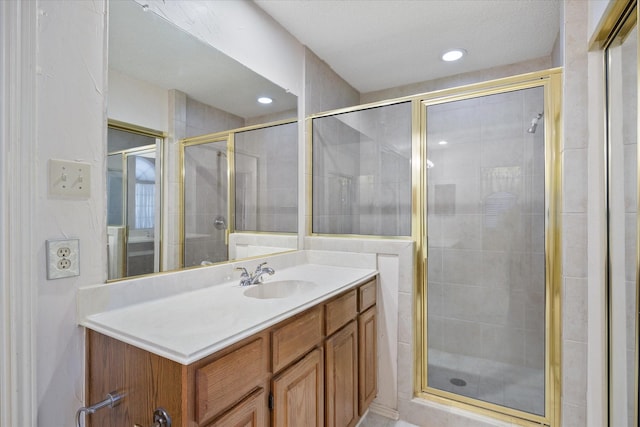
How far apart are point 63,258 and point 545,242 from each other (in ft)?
7.05

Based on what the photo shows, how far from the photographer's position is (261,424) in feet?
3.50

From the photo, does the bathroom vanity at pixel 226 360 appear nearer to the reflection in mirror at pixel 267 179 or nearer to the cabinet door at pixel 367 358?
the cabinet door at pixel 367 358

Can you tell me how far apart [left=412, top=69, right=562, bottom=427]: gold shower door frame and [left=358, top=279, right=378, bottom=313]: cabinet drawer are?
27cm

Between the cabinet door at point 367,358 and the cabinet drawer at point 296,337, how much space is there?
18.6 inches

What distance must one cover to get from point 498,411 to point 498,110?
1.76 meters

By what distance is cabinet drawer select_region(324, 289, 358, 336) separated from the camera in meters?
1.46

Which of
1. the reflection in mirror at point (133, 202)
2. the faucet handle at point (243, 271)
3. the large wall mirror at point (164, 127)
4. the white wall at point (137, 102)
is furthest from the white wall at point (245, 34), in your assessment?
the faucet handle at point (243, 271)

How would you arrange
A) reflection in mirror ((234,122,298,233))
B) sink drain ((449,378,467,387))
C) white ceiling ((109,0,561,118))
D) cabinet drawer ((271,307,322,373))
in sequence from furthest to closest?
1. sink drain ((449,378,467,387))
2. reflection in mirror ((234,122,298,233))
3. white ceiling ((109,0,561,118))
4. cabinet drawer ((271,307,322,373))

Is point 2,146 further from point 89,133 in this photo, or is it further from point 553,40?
point 553,40

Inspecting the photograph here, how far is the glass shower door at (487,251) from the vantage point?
1808mm

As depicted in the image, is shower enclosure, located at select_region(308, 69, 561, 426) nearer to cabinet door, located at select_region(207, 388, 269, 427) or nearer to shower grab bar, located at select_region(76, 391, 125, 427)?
cabinet door, located at select_region(207, 388, 269, 427)

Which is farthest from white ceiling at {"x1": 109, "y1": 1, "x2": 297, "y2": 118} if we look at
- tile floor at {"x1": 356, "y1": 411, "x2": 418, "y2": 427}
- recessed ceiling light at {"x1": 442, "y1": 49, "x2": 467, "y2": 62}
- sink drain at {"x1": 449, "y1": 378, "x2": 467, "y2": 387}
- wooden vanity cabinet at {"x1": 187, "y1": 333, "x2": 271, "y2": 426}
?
sink drain at {"x1": 449, "y1": 378, "x2": 467, "y2": 387}

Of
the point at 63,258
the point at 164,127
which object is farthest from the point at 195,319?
the point at 164,127

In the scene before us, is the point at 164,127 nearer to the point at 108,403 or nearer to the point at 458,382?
the point at 108,403
